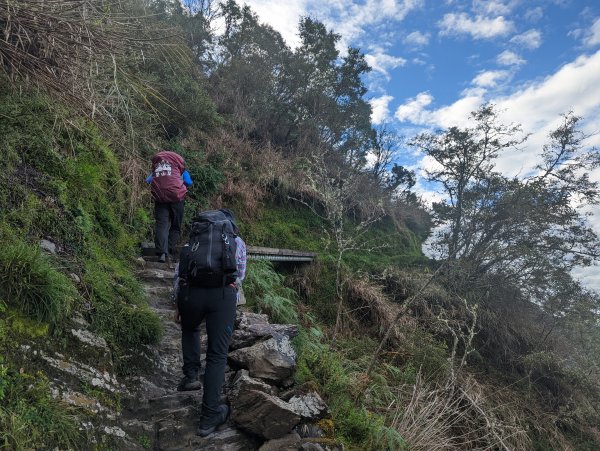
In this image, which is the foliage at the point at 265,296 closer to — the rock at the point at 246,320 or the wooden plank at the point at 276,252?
the wooden plank at the point at 276,252

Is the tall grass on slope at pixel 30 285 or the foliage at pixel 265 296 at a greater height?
the tall grass on slope at pixel 30 285

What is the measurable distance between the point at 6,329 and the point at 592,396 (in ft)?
43.6

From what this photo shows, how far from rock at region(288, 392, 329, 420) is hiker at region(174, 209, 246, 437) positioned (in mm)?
650

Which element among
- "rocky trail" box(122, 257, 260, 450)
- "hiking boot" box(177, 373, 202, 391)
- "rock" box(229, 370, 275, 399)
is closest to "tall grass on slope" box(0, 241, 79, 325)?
"rocky trail" box(122, 257, 260, 450)

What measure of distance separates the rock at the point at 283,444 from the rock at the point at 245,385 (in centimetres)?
38

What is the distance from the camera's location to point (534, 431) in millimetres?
8367

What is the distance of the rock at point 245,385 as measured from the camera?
3047 millimetres

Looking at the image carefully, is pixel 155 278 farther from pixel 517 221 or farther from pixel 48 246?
pixel 517 221

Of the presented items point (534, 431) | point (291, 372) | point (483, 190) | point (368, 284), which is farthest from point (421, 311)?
point (291, 372)

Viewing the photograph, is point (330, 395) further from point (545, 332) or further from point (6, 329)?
point (545, 332)

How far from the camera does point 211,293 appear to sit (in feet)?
9.70

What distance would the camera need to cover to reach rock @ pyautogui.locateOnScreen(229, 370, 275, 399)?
3.05m

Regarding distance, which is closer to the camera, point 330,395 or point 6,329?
point 6,329

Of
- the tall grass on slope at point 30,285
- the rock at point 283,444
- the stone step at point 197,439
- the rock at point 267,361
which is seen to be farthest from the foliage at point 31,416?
the rock at point 267,361
